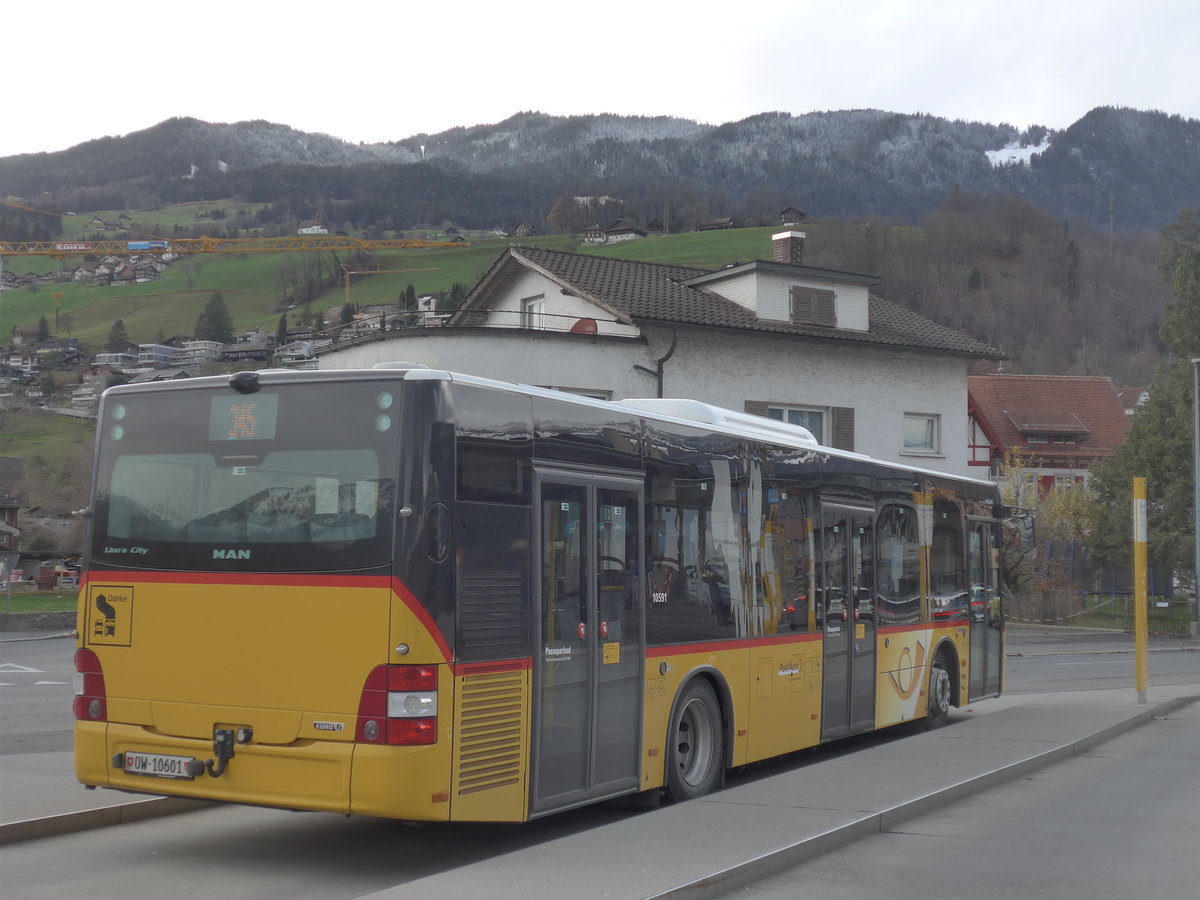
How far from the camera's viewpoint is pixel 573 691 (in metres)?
8.12

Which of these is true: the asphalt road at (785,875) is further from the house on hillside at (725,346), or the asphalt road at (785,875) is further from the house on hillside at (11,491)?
the house on hillside at (11,491)

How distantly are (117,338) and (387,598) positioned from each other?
119706mm


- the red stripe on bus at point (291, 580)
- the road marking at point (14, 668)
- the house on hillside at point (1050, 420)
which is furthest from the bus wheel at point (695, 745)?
the house on hillside at point (1050, 420)

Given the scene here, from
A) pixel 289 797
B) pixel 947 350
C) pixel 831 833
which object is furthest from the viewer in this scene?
Answer: pixel 947 350

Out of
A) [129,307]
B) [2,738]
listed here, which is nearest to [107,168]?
[129,307]

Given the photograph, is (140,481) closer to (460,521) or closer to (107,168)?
(460,521)

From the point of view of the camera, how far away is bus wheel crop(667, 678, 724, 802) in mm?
9422

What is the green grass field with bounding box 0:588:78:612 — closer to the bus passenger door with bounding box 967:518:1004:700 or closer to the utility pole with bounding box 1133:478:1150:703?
the bus passenger door with bounding box 967:518:1004:700

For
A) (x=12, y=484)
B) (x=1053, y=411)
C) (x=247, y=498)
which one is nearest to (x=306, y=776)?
(x=247, y=498)

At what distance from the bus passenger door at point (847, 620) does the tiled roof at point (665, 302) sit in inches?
780

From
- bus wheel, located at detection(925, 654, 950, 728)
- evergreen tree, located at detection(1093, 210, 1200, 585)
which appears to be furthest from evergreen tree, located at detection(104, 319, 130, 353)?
bus wheel, located at detection(925, 654, 950, 728)

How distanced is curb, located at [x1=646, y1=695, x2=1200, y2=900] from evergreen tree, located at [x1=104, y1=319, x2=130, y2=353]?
11224cm

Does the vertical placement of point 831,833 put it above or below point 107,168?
below

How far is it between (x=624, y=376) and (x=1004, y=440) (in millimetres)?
55363
